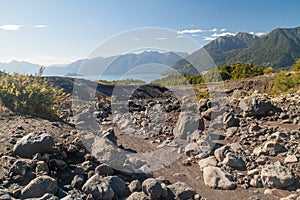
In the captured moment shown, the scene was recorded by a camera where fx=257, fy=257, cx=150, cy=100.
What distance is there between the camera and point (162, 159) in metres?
6.09

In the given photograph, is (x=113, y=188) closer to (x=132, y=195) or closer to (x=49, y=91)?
(x=132, y=195)

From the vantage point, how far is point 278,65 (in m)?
145

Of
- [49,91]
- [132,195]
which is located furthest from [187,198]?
[49,91]

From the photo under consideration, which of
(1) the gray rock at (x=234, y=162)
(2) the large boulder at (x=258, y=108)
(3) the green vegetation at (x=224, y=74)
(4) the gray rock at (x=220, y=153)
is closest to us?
(1) the gray rock at (x=234, y=162)

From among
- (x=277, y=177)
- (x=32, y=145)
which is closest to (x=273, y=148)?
(x=277, y=177)

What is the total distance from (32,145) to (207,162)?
3550mm

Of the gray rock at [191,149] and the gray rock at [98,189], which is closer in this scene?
the gray rock at [98,189]

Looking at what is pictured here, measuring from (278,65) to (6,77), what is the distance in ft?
518

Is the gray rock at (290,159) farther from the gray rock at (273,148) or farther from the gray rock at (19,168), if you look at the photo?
the gray rock at (19,168)

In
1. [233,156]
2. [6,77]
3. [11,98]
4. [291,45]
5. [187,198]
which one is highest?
[291,45]

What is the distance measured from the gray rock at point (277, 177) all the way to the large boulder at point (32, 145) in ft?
13.2

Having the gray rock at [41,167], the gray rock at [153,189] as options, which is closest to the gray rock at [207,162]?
the gray rock at [153,189]

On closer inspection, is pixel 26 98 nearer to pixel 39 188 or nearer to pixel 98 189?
pixel 39 188

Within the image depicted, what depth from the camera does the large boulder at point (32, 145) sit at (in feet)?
15.2
